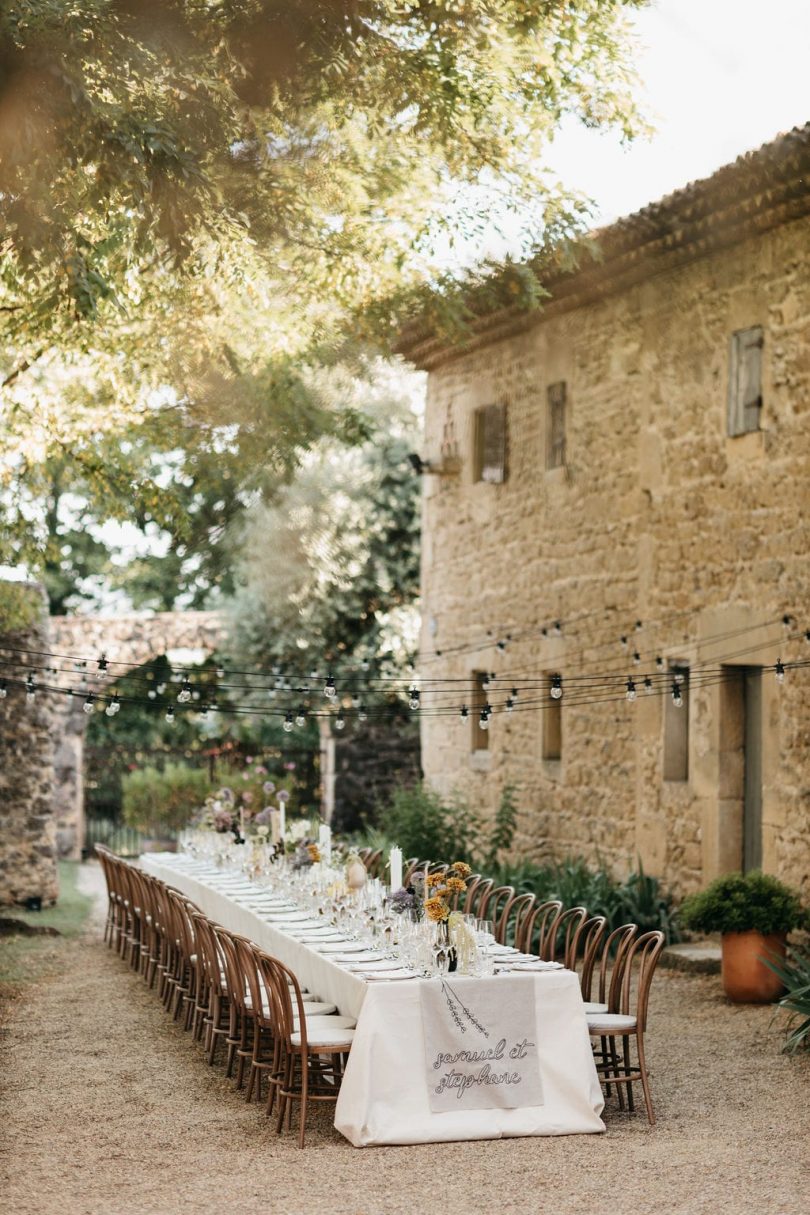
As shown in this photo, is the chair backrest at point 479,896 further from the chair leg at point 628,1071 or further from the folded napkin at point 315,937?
the chair leg at point 628,1071

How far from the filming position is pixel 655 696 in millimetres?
12094

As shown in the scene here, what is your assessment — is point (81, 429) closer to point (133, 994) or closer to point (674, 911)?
point (133, 994)

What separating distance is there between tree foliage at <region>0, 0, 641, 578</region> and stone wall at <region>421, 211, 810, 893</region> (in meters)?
1.36

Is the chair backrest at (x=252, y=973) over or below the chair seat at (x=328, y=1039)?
over

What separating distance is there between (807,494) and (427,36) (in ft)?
12.7

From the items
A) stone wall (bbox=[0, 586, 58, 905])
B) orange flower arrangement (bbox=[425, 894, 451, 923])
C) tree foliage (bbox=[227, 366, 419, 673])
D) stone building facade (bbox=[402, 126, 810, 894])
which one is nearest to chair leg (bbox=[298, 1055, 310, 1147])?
orange flower arrangement (bbox=[425, 894, 451, 923])

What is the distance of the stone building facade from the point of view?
10.5 m

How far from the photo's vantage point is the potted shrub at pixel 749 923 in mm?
9422

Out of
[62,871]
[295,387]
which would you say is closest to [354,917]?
[295,387]

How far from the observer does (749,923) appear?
9414 mm

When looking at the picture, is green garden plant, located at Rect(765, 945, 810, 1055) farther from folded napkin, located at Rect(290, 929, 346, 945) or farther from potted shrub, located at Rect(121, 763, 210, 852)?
potted shrub, located at Rect(121, 763, 210, 852)

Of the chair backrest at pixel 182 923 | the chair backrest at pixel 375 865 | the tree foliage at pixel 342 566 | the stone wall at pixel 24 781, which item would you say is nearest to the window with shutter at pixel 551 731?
the chair backrest at pixel 375 865

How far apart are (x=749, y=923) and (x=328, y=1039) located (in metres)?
3.78

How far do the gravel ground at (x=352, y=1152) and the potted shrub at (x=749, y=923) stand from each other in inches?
38.4
